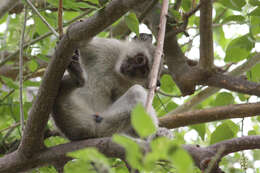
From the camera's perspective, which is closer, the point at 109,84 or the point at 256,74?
the point at 256,74

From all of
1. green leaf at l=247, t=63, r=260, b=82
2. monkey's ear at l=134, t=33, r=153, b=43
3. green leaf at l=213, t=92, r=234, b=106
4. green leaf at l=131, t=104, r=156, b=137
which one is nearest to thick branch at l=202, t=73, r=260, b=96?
green leaf at l=247, t=63, r=260, b=82

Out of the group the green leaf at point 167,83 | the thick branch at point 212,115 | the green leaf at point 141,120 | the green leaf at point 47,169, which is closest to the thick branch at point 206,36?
the thick branch at point 212,115

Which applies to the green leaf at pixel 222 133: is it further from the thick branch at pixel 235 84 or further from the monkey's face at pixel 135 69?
the monkey's face at pixel 135 69

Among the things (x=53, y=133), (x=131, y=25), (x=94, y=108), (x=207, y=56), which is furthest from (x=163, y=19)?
(x=53, y=133)

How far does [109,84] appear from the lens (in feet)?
14.4

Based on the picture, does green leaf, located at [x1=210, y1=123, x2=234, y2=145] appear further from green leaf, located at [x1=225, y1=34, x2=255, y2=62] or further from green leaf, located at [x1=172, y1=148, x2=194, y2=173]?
green leaf, located at [x1=172, y1=148, x2=194, y2=173]

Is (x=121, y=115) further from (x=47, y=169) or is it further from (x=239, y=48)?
(x=239, y=48)

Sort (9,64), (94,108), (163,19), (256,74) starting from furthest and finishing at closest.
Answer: (9,64) < (94,108) < (256,74) < (163,19)

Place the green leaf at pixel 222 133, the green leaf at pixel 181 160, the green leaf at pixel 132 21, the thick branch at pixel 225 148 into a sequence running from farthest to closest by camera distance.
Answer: the green leaf at pixel 222 133
the green leaf at pixel 132 21
the thick branch at pixel 225 148
the green leaf at pixel 181 160

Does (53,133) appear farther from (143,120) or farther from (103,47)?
(143,120)

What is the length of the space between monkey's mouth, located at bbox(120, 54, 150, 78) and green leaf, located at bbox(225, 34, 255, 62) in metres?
1.01

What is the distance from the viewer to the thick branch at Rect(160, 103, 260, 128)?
12.2ft

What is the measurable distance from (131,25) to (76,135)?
1422 mm

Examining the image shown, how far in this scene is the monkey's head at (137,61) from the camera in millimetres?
4344
